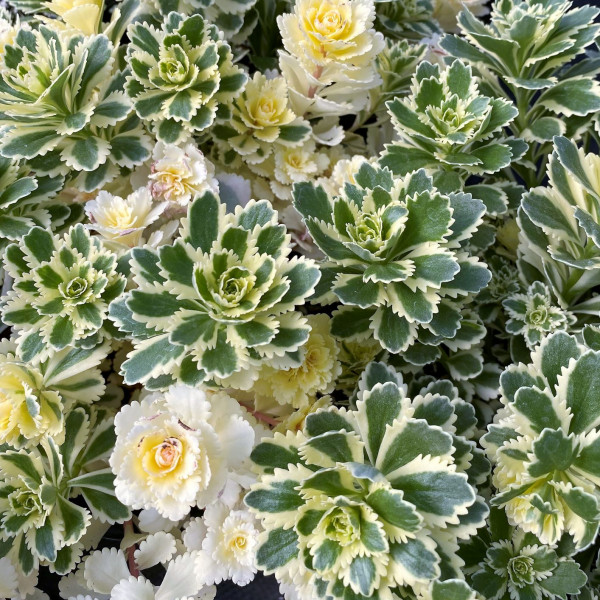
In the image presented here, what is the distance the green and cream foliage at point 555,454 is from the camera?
69cm

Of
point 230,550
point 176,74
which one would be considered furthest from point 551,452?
point 176,74

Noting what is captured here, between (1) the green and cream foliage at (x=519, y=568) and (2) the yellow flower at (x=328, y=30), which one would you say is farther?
(2) the yellow flower at (x=328, y=30)

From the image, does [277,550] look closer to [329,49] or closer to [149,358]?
[149,358]

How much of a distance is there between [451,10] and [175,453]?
116 centimetres

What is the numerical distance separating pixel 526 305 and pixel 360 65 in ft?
1.56

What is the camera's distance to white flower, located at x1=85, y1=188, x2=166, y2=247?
893 mm

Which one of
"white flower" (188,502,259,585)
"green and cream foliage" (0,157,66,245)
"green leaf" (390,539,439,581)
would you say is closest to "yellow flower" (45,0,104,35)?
"green and cream foliage" (0,157,66,245)

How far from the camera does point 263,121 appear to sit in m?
1.02

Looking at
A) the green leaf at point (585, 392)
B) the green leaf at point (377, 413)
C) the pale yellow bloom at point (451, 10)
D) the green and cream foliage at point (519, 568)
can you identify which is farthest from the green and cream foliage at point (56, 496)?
the pale yellow bloom at point (451, 10)

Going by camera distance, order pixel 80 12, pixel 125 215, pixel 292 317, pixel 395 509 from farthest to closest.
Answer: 1. pixel 80 12
2. pixel 125 215
3. pixel 292 317
4. pixel 395 509

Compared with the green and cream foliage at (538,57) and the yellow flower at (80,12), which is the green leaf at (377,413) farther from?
the yellow flower at (80,12)

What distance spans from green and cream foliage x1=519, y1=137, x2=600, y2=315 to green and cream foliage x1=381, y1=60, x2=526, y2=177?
75mm

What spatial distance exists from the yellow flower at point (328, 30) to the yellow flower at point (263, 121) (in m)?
0.07

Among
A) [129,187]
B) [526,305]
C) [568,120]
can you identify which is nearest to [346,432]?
[526,305]
